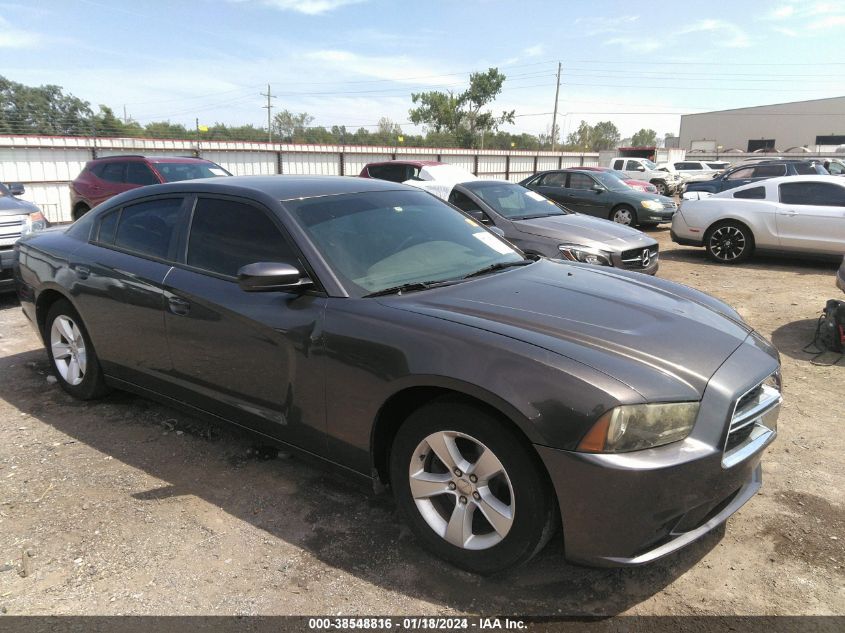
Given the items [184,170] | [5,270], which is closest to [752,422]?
[5,270]

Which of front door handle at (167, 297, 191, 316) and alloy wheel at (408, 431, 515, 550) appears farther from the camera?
front door handle at (167, 297, 191, 316)

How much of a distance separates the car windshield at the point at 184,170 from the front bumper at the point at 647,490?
1009 centimetres

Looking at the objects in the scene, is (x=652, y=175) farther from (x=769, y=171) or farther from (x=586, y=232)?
(x=586, y=232)

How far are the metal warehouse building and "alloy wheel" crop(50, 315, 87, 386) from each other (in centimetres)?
7544

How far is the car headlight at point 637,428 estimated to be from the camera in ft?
6.80

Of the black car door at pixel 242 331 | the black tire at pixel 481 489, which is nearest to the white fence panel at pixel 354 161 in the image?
the black car door at pixel 242 331

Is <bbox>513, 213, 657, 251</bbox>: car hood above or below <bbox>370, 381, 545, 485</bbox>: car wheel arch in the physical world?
above

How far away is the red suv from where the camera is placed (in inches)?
427

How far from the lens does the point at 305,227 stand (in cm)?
303

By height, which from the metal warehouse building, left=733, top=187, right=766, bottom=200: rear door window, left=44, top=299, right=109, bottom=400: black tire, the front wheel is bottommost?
left=44, top=299, right=109, bottom=400: black tire

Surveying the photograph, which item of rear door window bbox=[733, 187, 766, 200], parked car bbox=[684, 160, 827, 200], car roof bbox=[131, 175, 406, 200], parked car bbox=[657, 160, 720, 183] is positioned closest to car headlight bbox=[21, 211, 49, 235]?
car roof bbox=[131, 175, 406, 200]

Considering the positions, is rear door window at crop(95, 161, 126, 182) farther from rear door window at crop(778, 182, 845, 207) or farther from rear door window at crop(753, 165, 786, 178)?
rear door window at crop(753, 165, 786, 178)

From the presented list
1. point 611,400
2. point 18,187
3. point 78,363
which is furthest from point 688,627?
point 18,187

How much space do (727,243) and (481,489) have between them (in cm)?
932
